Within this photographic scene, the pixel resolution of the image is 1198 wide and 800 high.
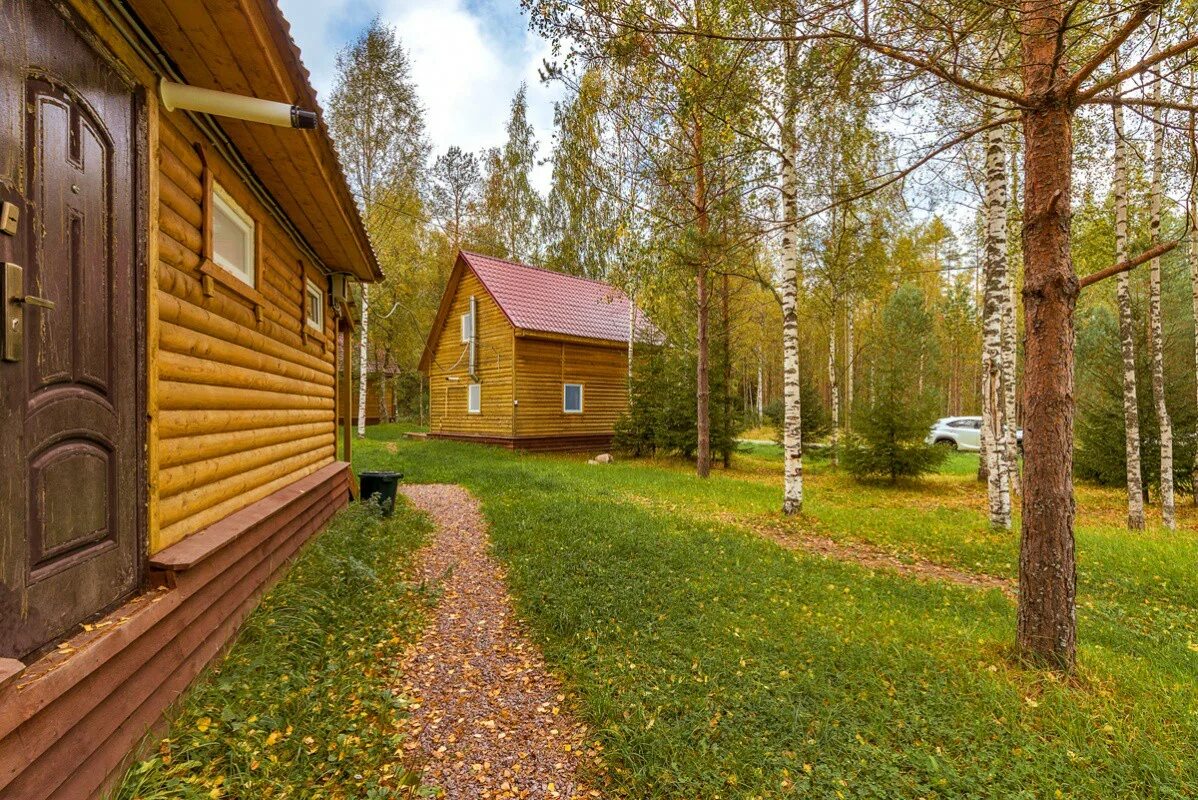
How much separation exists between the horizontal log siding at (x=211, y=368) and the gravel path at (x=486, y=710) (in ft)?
5.72

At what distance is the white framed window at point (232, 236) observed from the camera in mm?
3562

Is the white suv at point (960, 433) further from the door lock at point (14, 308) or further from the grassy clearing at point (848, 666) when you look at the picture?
the door lock at point (14, 308)

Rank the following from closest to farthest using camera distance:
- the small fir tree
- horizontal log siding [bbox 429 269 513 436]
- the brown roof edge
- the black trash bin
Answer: the brown roof edge
the black trash bin
the small fir tree
horizontal log siding [bbox 429 269 513 436]

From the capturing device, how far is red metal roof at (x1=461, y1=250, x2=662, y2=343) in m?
17.0

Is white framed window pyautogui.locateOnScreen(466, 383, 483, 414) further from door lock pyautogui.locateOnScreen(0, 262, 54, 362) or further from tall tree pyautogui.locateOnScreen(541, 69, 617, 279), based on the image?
door lock pyautogui.locateOnScreen(0, 262, 54, 362)

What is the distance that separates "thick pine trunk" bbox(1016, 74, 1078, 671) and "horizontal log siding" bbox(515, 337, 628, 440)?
14.3 m

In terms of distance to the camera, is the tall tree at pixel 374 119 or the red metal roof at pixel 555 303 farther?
the tall tree at pixel 374 119

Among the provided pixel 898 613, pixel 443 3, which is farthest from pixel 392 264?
pixel 898 613

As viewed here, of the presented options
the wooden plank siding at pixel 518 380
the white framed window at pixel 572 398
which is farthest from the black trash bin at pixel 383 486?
the white framed window at pixel 572 398

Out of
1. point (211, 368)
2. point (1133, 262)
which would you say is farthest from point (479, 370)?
point (1133, 262)

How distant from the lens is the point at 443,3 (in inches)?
405

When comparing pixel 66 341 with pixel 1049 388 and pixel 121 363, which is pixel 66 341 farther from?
pixel 1049 388

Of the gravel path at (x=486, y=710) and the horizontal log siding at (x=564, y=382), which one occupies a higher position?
the horizontal log siding at (x=564, y=382)

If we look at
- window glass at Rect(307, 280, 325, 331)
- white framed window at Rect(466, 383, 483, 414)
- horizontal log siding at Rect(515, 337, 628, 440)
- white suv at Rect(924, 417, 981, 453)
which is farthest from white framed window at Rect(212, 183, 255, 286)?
white suv at Rect(924, 417, 981, 453)
